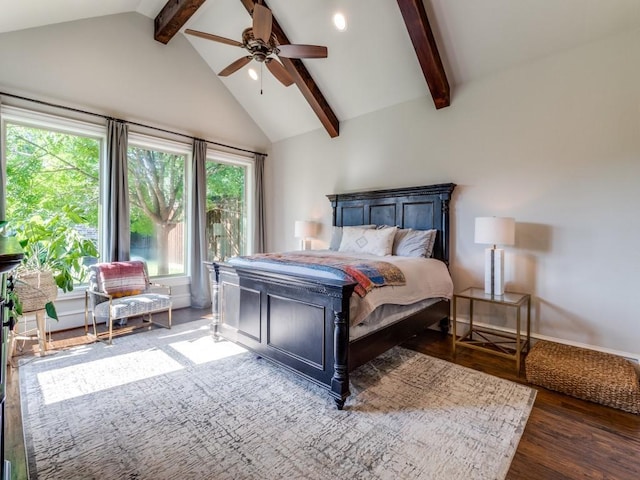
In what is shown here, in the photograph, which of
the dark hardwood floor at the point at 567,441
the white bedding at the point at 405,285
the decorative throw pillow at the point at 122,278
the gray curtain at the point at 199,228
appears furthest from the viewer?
the gray curtain at the point at 199,228

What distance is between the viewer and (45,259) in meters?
3.21

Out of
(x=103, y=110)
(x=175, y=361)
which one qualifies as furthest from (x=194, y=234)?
(x=175, y=361)

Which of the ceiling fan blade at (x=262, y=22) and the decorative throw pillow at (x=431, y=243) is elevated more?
the ceiling fan blade at (x=262, y=22)

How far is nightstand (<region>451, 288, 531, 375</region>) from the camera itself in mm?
2869

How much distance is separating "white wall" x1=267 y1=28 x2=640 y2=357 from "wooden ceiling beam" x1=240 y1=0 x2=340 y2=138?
1081mm

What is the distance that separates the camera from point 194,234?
490 centimetres

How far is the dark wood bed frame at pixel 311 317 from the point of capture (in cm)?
214

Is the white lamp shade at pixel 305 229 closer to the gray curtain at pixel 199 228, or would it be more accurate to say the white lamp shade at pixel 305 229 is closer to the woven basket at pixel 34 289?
the gray curtain at pixel 199 228

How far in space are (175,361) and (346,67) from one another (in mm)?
4065

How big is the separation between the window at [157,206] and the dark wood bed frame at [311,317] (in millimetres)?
1852

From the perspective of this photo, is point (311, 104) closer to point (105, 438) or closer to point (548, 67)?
point (548, 67)

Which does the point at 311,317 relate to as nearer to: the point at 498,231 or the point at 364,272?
the point at 364,272

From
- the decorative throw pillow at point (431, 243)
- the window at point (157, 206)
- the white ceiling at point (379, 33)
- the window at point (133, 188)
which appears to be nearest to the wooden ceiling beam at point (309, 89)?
the white ceiling at point (379, 33)

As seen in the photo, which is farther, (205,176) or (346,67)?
(205,176)
